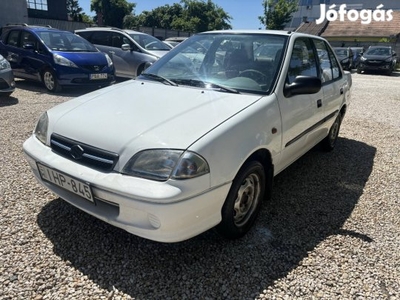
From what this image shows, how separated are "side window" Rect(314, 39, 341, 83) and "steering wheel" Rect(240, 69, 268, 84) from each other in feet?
3.99

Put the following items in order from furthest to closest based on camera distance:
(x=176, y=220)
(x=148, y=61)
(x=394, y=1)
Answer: (x=394, y=1) < (x=148, y=61) < (x=176, y=220)

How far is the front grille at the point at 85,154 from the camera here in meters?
2.03

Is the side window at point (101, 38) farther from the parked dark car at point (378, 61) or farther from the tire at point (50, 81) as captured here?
the parked dark car at point (378, 61)

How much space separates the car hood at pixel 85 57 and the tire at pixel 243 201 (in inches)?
259

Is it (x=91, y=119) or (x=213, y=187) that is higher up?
(x=91, y=119)

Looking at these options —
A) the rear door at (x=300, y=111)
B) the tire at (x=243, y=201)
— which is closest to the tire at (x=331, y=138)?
the rear door at (x=300, y=111)

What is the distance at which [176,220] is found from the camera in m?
1.91

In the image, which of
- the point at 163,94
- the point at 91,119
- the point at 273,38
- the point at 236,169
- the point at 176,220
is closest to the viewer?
the point at 176,220

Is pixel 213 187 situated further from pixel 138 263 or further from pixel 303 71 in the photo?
pixel 303 71

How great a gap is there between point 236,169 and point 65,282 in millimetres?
1287

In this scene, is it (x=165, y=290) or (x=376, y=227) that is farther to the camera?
(x=376, y=227)

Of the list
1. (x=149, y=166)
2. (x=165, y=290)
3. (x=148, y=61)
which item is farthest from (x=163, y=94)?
(x=148, y=61)

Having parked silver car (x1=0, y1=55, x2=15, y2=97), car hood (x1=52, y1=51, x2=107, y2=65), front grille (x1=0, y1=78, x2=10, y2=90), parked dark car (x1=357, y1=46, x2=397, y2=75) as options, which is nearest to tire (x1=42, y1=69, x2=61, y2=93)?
car hood (x1=52, y1=51, x2=107, y2=65)

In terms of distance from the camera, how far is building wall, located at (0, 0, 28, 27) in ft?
65.1
